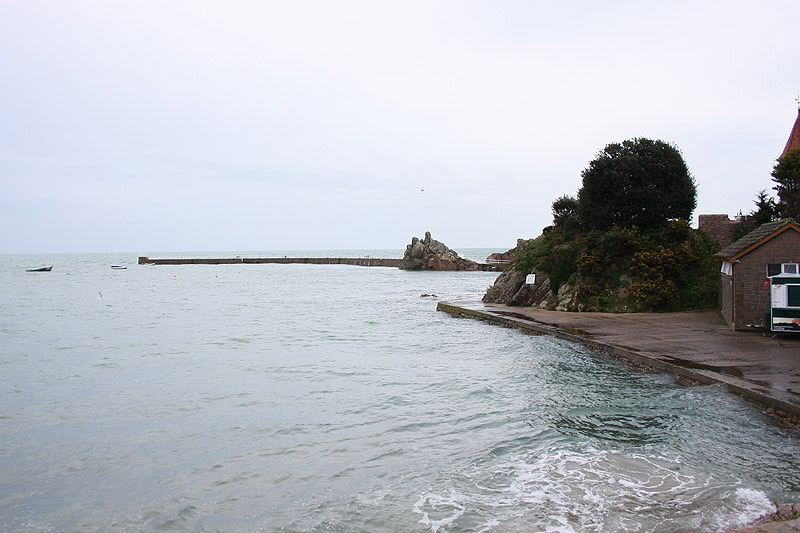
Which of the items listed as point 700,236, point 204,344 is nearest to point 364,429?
point 204,344

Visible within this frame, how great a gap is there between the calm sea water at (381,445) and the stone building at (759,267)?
4.64 meters

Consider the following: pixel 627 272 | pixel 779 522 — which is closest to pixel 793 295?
pixel 627 272

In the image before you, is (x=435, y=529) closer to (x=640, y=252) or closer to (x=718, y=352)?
(x=718, y=352)

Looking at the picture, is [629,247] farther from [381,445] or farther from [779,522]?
[779,522]

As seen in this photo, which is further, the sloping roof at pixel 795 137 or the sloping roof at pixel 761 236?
the sloping roof at pixel 795 137

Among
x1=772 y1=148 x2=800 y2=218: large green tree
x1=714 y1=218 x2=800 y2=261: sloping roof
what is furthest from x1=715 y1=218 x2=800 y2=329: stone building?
x1=772 y1=148 x2=800 y2=218: large green tree

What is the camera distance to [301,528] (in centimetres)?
626

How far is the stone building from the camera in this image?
15906 mm

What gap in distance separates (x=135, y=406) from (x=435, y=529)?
7.85 meters

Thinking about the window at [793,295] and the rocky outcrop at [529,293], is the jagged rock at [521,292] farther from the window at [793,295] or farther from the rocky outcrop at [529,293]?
the window at [793,295]

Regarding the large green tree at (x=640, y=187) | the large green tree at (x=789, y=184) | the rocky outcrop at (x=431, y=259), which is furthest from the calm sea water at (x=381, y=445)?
the rocky outcrop at (x=431, y=259)

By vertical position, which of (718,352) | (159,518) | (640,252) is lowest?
(159,518)

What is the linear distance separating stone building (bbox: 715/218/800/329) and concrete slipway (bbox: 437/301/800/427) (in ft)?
1.89

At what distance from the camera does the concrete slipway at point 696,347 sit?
1002 centimetres
